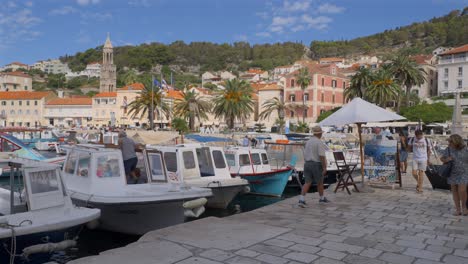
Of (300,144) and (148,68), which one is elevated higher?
(148,68)

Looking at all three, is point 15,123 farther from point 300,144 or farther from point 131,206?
point 131,206

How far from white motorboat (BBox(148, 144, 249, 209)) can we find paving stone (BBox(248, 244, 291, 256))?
305 inches

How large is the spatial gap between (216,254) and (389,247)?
2.75 meters

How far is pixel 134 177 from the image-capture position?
44.5ft

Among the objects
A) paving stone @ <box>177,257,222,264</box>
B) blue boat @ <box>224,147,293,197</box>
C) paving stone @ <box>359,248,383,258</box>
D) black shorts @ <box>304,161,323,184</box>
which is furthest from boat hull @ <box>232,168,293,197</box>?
paving stone @ <box>177,257,222,264</box>

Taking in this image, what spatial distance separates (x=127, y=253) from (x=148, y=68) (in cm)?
18692

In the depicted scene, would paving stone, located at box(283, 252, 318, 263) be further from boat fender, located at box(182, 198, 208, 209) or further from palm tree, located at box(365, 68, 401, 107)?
palm tree, located at box(365, 68, 401, 107)

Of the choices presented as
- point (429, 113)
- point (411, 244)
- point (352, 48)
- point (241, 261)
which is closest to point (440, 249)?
point (411, 244)

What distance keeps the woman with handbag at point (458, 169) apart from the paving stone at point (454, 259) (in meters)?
3.34

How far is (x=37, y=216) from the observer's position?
8.51 m

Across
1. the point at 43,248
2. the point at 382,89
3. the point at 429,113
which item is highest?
the point at 382,89

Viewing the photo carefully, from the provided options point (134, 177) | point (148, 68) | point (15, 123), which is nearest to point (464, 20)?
point (148, 68)

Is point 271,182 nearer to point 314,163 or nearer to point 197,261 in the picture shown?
point 314,163

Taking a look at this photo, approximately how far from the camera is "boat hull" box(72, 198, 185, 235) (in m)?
11.0
